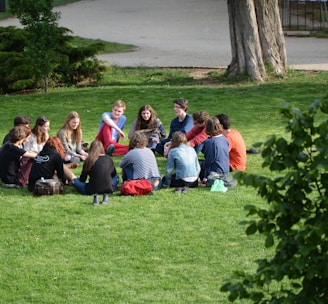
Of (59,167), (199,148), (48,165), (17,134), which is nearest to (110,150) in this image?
(199,148)

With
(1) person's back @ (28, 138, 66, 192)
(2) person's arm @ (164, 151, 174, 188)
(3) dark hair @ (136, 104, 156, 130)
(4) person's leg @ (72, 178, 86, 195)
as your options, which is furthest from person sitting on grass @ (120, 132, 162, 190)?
(3) dark hair @ (136, 104, 156, 130)

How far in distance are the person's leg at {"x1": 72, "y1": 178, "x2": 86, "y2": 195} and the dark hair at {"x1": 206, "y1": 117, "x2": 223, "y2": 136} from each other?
1874mm

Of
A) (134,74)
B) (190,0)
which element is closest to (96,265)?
(134,74)

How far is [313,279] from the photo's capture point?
5.12 metres

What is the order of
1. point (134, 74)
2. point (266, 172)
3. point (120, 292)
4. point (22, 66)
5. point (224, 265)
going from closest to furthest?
point (120, 292)
point (224, 265)
point (266, 172)
point (22, 66)
point (134, 74)

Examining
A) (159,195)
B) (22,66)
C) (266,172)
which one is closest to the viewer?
(159,195)

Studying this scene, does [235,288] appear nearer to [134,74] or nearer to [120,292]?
[120,292]

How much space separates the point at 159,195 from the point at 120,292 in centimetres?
356

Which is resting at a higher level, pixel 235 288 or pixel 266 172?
pixel 235 288

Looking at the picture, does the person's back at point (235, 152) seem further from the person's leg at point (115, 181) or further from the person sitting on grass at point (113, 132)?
the person sitting on grass at point (113, 132)

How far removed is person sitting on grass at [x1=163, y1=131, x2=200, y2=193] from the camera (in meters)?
12.5

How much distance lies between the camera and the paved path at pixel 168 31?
26.4m

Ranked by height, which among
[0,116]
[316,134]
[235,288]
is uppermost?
[316,134]

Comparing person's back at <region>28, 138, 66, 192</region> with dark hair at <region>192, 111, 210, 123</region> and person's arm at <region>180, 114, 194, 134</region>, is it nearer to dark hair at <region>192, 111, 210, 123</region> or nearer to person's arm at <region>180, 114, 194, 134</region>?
dark hair at <region>192, 111, 210, 123</region>
